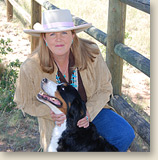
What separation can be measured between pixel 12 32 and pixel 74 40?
16.1 feet

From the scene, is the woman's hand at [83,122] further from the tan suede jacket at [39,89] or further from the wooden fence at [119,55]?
the wooden fence at [119,55]

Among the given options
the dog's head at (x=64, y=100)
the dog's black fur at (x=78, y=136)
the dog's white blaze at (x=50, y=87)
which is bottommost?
the dog's black fur at (x=78, y=136)

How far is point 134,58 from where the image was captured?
348 centimetres

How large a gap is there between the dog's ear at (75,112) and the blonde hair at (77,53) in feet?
1.47

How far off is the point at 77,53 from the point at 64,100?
57 centimetres

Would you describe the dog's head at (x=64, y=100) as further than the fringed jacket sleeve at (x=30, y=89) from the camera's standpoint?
No

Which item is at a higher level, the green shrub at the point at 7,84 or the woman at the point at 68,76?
the woman at the point at 68,76

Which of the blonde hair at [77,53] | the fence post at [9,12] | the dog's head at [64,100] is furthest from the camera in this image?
the fence post at [9,12]

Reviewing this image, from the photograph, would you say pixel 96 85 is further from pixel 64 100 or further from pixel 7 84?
pixel 7 84

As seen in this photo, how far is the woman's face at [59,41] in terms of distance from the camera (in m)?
2.98

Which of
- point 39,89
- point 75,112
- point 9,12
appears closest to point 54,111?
point 75,112

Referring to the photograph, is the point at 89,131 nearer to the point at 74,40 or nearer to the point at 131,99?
the point at 74,40

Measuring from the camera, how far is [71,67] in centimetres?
323

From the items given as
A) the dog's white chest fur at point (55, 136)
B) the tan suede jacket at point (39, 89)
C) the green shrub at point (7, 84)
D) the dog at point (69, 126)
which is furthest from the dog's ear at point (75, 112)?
the green shrub at point (7, 84)
